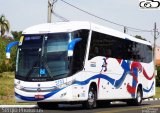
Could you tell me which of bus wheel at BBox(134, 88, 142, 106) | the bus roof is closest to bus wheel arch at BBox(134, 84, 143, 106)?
bus wheel at BBox(134, 88, 142, 106)

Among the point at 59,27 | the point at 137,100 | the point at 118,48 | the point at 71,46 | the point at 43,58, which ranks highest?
the point at 59,27

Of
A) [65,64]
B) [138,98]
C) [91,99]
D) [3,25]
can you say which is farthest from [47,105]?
[3,25]

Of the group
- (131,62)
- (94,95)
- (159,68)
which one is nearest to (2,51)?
(159,68)

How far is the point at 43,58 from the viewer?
1972 centimetres

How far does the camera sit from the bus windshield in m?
19.5

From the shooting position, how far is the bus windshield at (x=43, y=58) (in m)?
19.5

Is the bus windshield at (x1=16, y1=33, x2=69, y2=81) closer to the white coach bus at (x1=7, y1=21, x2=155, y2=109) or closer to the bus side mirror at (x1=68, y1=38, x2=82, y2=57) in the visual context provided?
the white coach bus at (x1=7, y1=21, x2=155, y2=109)

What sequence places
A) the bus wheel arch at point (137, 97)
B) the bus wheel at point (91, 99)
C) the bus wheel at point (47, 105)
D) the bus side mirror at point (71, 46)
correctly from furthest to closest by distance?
the bus wheel arch at point (137, 97) < the bus wheel at point (47, 105) < the bus wheel at point (91, 99) < the bus side mirror at point (71, 46)

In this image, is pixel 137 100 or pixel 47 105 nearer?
pixel 47 105

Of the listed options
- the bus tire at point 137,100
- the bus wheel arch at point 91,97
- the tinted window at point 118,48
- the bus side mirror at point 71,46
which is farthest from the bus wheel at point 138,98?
the bus side mirror at point 71,46

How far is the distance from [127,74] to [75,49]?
6785mm

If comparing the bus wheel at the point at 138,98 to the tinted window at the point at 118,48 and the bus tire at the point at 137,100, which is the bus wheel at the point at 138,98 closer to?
the bus tire at the point at 137,100

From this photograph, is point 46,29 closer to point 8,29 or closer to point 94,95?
point 94,95

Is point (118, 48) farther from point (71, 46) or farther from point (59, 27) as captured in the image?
point (71, 46)
